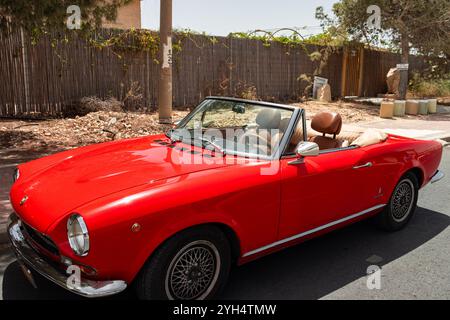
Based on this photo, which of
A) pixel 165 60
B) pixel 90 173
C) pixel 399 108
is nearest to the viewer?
pixel 90 173

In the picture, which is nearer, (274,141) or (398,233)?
(274,141)

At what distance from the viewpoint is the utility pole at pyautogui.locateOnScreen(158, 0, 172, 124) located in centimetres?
948

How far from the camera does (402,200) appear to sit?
470cm

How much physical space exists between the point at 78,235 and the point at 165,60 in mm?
7524

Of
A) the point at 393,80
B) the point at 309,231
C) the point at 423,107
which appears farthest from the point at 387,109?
the point at 309,231

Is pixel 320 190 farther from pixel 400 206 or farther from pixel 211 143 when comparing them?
pixel 400 206

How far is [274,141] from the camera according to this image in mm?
3730

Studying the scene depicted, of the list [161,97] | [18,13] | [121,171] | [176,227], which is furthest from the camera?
[161,97]

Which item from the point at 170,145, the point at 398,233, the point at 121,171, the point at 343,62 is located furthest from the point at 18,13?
the point at 343,62

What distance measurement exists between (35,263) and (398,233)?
3550 mm

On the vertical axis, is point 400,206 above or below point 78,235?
below

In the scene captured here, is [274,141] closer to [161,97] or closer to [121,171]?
[121,171]

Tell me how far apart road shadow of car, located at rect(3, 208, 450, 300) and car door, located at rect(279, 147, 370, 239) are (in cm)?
40

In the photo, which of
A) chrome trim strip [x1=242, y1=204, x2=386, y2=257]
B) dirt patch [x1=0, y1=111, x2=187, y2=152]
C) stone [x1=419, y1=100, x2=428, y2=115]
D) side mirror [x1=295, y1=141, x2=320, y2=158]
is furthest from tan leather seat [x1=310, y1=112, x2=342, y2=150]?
stone [x1=419, y1=100, x2=428, y2=115]
